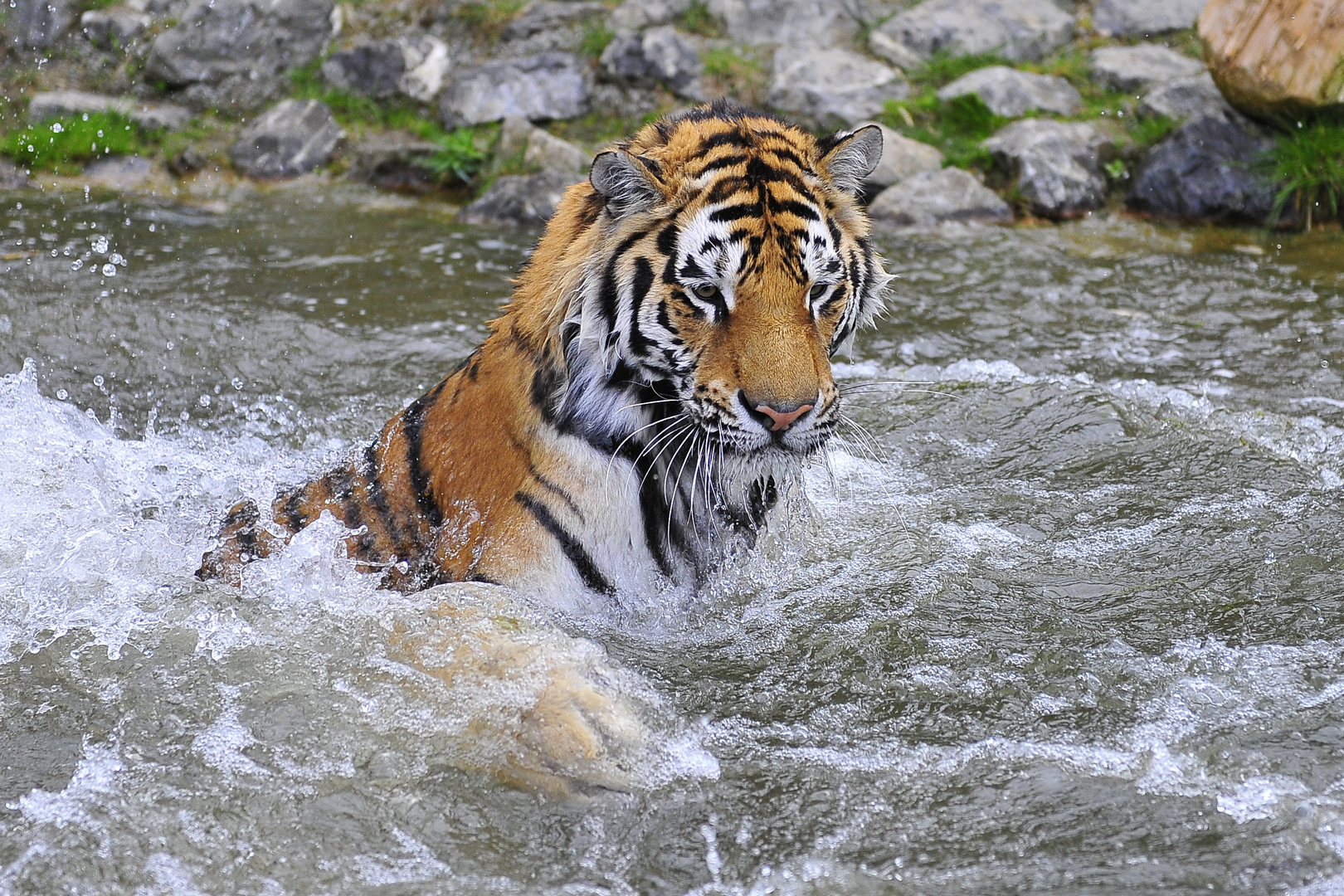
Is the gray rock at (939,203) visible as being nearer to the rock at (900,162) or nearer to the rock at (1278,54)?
the rock at (900,162)

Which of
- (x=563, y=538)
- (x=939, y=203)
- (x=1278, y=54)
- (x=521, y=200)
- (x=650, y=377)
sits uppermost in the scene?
(x=1278, y=54)

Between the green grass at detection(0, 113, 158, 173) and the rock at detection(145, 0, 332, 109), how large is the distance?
1.29ft

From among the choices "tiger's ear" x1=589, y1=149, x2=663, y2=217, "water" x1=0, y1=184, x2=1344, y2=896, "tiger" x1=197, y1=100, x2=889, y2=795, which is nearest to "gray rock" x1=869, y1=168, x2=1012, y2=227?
"water" x1=0, y1=184, x2=1344, y2=896

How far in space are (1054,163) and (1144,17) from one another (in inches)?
55.1

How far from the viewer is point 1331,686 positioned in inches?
87.4

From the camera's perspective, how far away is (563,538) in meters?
2.31

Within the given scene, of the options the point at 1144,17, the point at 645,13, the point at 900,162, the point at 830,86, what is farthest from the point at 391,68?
the point at 1144,17

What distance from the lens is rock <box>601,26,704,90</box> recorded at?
613cm

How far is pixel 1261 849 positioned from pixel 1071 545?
1112 millimetres

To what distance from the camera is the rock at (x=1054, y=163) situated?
5.32m

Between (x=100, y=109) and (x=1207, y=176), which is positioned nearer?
(x=1207, y=176)

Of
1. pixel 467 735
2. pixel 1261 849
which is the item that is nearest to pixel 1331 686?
pixel 1261 849

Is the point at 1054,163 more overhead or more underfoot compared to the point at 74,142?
more overhead

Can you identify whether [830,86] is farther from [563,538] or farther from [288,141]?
[563,538]
